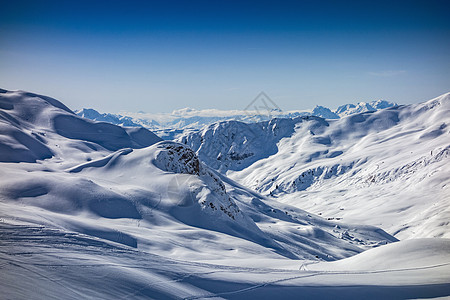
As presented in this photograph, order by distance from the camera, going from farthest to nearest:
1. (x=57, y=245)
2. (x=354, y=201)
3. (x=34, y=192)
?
(x=354, y=201) < (x=34, y=192) < (x=57, y=245)

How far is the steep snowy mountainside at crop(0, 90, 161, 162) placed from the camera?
75.1 m

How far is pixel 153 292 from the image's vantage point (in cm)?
1183

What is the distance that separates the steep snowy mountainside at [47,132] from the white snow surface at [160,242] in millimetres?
850

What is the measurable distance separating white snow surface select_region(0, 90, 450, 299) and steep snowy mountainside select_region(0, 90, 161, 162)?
850 millimetres

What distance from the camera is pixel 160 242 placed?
3014 cm

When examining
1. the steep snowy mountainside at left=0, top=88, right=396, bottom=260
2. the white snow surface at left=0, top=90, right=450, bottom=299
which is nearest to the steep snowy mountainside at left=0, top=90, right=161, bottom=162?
the white snow surface at left=0, top=90, right=450, bottom=299

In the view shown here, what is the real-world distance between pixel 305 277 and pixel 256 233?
36286mm

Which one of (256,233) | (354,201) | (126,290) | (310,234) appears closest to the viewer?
(126,290)

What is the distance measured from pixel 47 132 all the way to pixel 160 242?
90.1 m

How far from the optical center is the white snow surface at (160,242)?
484 inches

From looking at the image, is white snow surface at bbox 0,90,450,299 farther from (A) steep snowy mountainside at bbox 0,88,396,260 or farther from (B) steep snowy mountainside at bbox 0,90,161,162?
(B) steep snowy mountainside at bbox 0,90,161,162

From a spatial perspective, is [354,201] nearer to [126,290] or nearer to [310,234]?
[310,234]

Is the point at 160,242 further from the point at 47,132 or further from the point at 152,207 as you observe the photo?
the point at 47,132

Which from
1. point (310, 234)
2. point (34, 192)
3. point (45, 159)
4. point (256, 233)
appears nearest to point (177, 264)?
point (34, 192)
